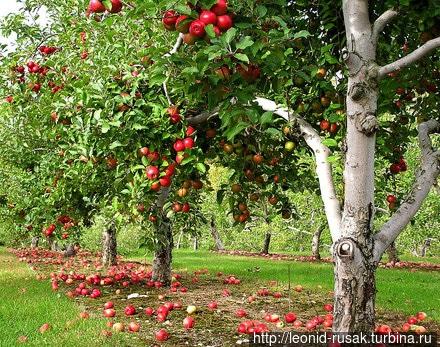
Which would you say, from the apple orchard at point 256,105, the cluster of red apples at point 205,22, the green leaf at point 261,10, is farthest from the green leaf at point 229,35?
the green leaf at point 261,10

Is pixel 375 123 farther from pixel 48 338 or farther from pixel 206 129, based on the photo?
pixel 48 338

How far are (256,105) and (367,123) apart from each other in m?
1.10

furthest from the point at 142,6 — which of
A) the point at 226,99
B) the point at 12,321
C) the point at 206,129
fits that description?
the point at 12,321

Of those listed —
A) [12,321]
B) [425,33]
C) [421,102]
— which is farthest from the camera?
[421,102]

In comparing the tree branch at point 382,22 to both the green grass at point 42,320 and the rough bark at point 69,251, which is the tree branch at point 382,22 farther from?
the rough bark at point 69,251

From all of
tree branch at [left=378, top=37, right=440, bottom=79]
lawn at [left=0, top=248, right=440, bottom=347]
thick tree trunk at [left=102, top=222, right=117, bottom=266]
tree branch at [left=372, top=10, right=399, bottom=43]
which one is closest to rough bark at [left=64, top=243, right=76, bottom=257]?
thick tree trunk at [left=102, top=222, right=117, bottom=266]

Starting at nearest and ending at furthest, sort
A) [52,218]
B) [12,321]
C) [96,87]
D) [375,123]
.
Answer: [375,123] → [96,87] → [12,321] → [52,218]

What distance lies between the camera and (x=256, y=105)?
4.21 m

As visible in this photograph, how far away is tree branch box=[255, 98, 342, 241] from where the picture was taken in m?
4.87

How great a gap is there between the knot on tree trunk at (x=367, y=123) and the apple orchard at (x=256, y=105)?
11mm

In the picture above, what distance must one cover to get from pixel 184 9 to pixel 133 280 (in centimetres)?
892

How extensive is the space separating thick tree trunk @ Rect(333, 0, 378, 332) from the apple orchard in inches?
0.4

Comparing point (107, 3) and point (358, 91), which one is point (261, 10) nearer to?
point (107, 3)

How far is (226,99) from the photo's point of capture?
3.99 m
